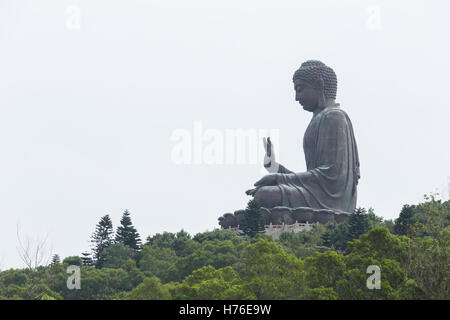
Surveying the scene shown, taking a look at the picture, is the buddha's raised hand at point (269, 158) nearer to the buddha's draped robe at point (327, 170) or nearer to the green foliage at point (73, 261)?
the buddha's draped robe at point (327, 170)

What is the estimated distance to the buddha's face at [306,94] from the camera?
129 feet

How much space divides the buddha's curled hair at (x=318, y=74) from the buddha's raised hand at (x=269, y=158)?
2.77 metres

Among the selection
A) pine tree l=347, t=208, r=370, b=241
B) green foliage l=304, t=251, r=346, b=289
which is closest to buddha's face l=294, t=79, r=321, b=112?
pine tree l=347, t=208, r=370, b=241

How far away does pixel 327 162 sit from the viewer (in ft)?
127

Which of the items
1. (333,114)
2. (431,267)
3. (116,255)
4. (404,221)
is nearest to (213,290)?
(431,267)

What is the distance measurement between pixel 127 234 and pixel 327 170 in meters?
8.28

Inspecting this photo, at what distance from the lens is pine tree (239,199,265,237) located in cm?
3472

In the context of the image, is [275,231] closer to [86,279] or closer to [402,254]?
[86,279]

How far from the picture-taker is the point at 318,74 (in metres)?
39.2

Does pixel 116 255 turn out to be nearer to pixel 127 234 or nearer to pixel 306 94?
pixel 127 234

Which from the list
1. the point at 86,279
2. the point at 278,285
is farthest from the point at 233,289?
the point at 86,279

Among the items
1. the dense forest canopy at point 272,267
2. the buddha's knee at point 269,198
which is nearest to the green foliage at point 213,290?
the dense forest canopy at point 272,267
